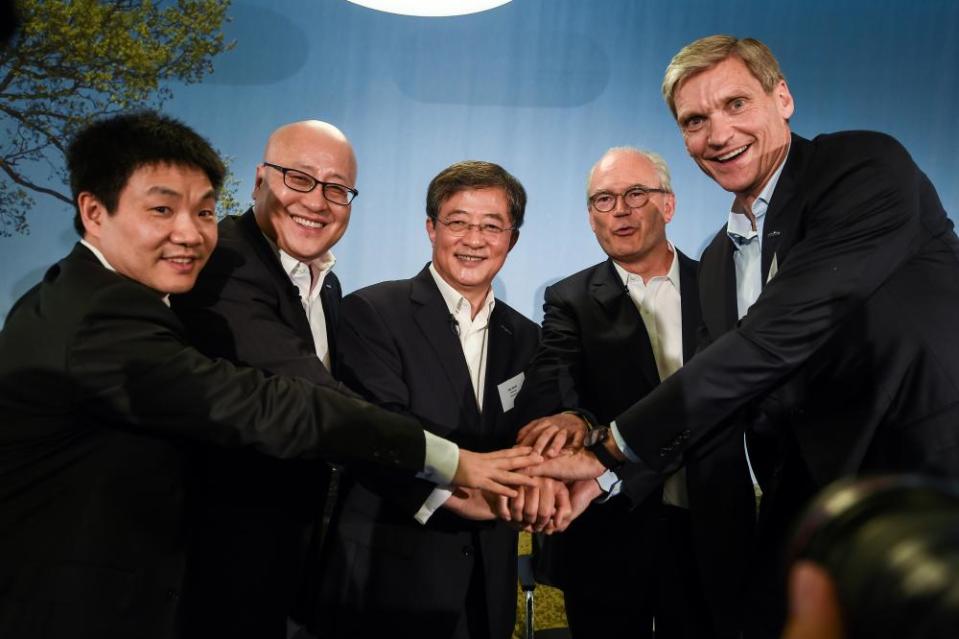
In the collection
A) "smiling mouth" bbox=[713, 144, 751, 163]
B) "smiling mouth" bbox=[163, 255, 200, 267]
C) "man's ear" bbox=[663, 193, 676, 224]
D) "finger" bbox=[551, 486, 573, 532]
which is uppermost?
"man's ear" bbox=[663, 193, 676, 224]

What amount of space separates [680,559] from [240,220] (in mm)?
1879

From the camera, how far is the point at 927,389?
1744 millimetres

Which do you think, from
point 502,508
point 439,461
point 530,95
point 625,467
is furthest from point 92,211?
point 530,95

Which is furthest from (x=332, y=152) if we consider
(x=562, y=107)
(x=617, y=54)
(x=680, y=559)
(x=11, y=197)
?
(x=11, y=197)

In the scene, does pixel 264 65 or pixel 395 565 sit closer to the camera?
pixel 395 565

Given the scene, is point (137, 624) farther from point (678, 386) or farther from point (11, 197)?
point (11, 197)

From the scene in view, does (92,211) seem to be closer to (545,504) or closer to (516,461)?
(516,461)

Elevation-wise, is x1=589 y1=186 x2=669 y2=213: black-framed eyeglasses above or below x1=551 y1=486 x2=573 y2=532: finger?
above

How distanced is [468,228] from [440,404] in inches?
25.3

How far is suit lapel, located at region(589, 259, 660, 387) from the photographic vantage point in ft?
8.87

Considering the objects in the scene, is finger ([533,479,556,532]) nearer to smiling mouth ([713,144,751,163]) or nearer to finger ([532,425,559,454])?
finger ([532,425,559,454])

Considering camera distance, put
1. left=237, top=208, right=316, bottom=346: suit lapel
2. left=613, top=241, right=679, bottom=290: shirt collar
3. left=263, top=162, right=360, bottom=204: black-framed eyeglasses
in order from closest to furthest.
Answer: left=237, top=208, right=316, bottom=346: suit lapel → left=263, top=162, right=360, bottom=204: black-framed eyeglasses → left=613, top=241, right=679, bottom=290: shirt collar

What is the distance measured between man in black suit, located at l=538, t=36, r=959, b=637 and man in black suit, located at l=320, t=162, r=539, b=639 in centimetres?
45

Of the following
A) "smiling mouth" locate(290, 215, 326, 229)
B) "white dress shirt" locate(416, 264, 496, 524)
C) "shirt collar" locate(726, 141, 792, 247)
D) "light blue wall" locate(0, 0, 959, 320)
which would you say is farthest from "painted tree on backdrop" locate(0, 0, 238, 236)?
"shirt collar" locate(726, 141, 792, 247)
